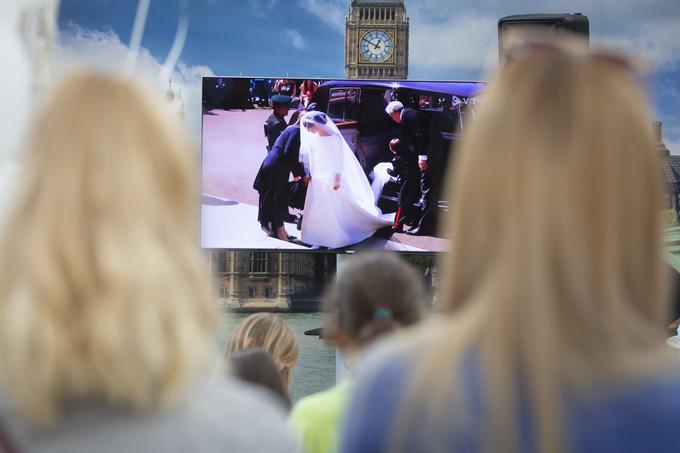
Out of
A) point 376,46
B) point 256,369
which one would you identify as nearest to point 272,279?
point 256,369

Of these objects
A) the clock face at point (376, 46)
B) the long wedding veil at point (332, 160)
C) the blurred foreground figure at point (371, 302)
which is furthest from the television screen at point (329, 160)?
the clock face at point (376, 46)

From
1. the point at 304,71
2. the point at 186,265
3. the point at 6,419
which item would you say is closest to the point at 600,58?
the point at 186,265

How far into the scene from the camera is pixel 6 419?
99 centimetres

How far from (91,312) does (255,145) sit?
21.5 ft

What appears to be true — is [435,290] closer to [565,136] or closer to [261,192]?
[261,192]

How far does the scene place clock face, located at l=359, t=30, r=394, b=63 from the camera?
25.7 m

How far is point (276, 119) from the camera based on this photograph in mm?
7402

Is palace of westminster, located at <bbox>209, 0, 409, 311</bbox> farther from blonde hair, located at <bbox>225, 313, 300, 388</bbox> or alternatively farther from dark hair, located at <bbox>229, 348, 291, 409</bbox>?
dark hair, located at <bbox>229, 348, 291, 409</bbox>

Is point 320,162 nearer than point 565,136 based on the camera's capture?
No

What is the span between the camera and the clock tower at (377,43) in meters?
23.9

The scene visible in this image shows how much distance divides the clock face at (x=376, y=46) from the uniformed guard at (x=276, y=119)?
59.5 ft

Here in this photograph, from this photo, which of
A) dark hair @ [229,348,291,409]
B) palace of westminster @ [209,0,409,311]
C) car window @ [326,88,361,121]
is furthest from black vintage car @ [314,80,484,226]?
dark hair @ [229,348,291,409]

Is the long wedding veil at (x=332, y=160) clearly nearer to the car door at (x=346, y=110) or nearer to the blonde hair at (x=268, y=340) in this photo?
the car door at (x=346, y=110)

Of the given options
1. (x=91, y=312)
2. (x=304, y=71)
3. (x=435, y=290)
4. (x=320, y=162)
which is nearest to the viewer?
(x=91, y=312)
